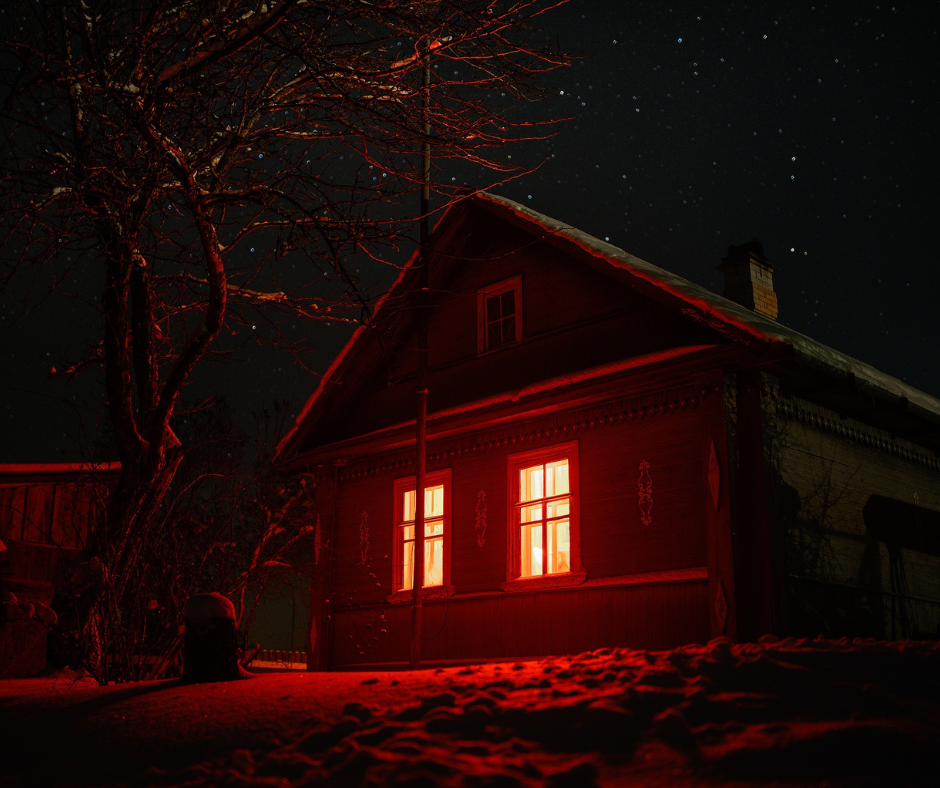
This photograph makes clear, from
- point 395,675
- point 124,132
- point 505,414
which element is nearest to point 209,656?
point 395,675

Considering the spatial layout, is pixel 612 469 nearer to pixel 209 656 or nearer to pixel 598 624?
pixel 598 624

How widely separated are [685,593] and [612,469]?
1.75 m

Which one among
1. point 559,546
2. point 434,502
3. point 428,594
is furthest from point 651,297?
point 428,594

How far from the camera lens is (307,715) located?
18.5 ft

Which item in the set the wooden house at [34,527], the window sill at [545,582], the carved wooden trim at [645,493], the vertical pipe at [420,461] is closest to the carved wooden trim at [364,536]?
the vertical pipe at [420,461]

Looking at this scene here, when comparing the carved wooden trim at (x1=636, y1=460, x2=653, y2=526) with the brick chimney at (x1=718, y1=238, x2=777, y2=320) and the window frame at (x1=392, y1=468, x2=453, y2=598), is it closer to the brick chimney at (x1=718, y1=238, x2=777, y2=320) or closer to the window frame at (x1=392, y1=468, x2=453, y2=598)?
the window frame at (x1=392, y1=468, x2=453, y2=598)

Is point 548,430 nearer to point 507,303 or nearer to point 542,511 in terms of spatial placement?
point 542,511

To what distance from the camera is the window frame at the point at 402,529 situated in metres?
12.4

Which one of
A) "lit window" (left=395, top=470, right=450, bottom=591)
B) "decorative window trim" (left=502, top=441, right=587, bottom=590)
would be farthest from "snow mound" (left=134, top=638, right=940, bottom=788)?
"lit window" (left=395, top=470, right=450, bottom=591)

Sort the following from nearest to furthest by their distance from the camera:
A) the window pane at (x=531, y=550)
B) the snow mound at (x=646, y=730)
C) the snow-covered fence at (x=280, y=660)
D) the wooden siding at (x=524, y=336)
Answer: the snow mound at (x=646, y=730) → the wooden siding at (x=524, y=336) → the window pane at (x=531, y=550) → the snow-covered fence at (x=280, y=660)

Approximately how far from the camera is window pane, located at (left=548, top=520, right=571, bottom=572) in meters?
11.6

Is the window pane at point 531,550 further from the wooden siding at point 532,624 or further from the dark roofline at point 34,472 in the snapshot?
the dark roofline at point 34,472

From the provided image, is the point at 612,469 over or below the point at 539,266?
below

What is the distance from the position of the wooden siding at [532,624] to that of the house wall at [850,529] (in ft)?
4.05
